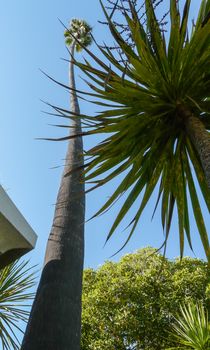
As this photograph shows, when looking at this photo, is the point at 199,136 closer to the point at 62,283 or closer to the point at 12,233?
the point at 62,283

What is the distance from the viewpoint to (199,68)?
266 cm

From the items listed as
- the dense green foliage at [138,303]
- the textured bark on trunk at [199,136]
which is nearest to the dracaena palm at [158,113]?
the textured bark on trunk at [199,136]

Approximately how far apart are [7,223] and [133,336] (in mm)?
7591

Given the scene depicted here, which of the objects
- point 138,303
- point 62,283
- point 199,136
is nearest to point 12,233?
point 62,283

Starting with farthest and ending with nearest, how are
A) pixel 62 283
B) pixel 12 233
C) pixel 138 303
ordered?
pixel 138 303
pixel 12 233
pixel 62 283

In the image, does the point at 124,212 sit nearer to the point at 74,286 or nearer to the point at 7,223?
the point at 74,286

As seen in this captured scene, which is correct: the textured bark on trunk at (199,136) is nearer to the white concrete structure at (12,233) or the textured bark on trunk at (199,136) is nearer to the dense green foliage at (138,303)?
the white concrete structure at (12,233)

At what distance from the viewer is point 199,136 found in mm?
2400

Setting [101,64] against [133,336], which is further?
[133,336]

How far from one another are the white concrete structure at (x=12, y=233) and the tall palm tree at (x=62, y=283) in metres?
0.78

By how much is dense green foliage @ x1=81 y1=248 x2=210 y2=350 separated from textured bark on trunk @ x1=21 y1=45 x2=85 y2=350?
7.18 m

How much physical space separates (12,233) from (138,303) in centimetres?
756

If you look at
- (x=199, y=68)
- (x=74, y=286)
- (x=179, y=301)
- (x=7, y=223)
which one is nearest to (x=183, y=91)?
(x=199, y=68)

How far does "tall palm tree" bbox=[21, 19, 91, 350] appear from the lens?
6.84ft
